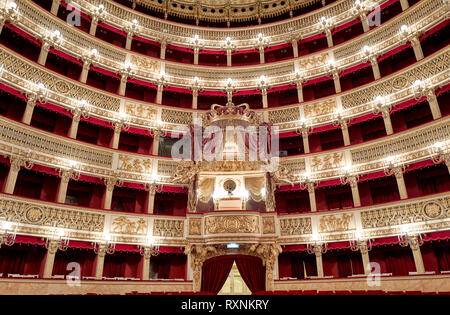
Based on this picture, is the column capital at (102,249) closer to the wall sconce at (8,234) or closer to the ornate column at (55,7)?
the wall sconce at (8,234)

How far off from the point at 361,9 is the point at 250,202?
14190 mm

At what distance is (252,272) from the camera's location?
43.3 ft

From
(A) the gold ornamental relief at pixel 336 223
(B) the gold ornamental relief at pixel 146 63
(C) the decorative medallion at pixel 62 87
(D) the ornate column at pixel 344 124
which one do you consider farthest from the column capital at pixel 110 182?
(D) the ornate column at pixel 344 124

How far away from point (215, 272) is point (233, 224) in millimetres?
2381

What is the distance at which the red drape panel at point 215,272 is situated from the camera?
13.2m

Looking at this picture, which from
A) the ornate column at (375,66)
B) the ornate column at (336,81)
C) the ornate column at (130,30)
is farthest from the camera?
the ornate column at (130,30)

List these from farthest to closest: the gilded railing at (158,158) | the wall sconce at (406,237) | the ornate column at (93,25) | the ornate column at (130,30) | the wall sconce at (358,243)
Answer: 1. the ornate column at (130,30)
2. the ornate column at (93,25)
3. the wall sconce at (358,243)
4. the gilded railing at (158,158)
5. the wall sconce at (406,237)

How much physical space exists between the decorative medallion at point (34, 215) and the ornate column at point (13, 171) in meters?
1.19

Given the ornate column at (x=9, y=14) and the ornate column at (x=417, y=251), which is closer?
the ornate column at (x=417, y=251)

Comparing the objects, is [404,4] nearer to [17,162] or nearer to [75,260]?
[17,162]

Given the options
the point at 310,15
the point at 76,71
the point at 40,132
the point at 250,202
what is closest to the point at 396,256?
the point at 250,202

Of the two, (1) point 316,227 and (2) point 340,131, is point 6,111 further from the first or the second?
(2) point 340,131

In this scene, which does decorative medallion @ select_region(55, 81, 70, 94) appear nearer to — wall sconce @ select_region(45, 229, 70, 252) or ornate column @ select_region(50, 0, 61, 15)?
ornate column @ select_region(50, 0, 61, 15)
